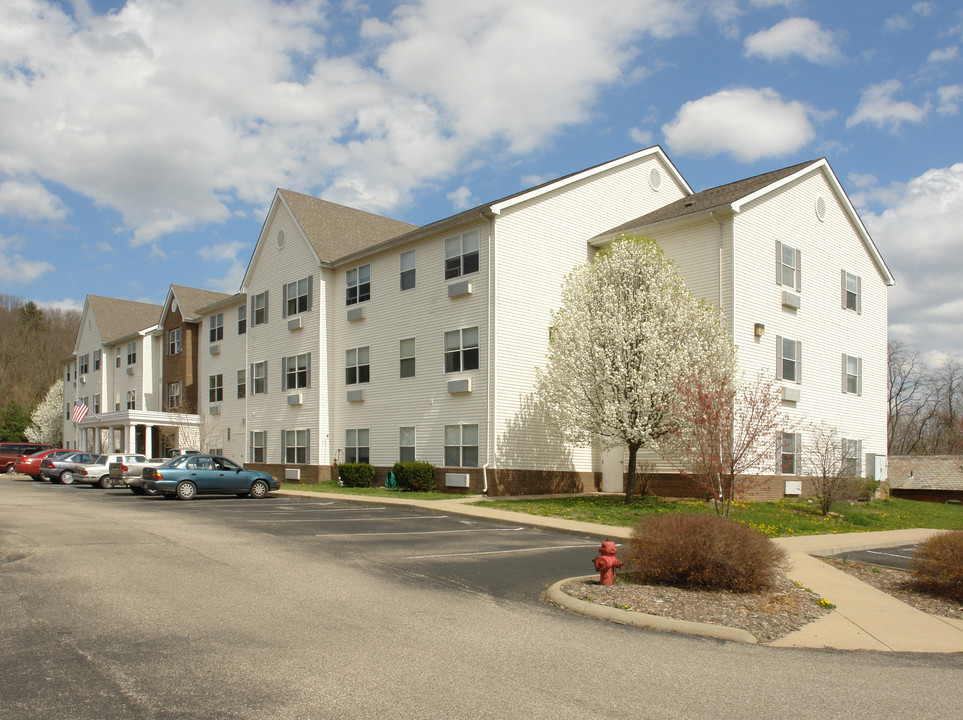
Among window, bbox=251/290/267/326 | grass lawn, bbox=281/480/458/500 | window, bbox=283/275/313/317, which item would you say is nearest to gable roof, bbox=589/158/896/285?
grass lawn, bbox=281/480/458/500

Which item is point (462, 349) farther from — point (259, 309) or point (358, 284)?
point (259, 309)

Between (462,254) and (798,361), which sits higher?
(462,254)

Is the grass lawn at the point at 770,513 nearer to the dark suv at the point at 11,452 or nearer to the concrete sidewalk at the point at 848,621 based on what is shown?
the concrete sidewalk at the point at 848,621

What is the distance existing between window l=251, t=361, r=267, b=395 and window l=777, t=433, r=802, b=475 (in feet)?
A: 75.8

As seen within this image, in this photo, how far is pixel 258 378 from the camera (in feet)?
126

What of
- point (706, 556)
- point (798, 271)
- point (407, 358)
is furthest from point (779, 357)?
point (706, 556)

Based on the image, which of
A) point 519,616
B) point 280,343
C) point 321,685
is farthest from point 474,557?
point 280,343

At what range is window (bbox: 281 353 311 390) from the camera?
3494 cm

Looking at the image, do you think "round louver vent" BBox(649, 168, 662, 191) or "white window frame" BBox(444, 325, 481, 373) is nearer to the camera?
"white window frame" BBox(444, 325, 481, 373)

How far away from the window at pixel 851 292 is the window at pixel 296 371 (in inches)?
874

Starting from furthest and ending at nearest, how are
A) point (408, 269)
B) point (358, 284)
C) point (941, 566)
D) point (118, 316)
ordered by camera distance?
1. point (118, 316)
2. point (358, 284)
3. point (408, 269)
4. point (941, 566)

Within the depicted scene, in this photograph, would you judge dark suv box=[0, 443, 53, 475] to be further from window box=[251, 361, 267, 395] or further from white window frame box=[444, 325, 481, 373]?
white window frame box=[444, 325, 481, 373]

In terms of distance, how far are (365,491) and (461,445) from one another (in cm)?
393

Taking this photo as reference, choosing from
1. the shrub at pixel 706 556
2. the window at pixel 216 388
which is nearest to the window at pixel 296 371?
the window at pixel 216 388
